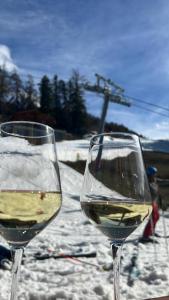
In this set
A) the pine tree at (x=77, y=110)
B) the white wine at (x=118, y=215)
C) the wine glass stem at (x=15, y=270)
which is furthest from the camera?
the pine tree at (x=77, y=110)

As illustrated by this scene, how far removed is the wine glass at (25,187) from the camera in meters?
0.87

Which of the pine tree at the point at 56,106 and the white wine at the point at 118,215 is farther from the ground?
the white wine at the point at 118,215

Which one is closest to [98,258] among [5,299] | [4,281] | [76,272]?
[76,272]

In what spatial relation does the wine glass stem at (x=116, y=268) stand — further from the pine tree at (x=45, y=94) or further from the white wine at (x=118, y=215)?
the pine tree at (x=45, y=94)

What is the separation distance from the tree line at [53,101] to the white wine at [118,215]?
171ft

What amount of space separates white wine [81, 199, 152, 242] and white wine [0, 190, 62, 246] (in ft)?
0.40

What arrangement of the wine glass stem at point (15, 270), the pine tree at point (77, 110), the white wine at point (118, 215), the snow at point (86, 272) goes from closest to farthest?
the wine glass stem at point (15, 270)
the white wine at point (118, 215)
the snow at point (86, 272)
the pine tree at point (77, 110)

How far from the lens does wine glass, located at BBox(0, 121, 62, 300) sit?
870 mm

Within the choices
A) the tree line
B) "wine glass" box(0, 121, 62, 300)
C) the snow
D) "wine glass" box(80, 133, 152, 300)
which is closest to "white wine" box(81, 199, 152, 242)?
"wine glass" box(80, 133, 152, 300)

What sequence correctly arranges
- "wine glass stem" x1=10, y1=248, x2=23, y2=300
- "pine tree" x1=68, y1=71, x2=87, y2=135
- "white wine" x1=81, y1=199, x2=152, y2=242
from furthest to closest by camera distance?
1. "pine tree" x1=68, y1=71, x2=87, y2=135
2. "white wine" x1=81, y1=199, x2=152, y2=242
3. "wine glass stem" x1=10, y1=248, x2=23, y2=300

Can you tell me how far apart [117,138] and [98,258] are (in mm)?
5258

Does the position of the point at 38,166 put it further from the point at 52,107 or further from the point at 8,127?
the point at 52,107

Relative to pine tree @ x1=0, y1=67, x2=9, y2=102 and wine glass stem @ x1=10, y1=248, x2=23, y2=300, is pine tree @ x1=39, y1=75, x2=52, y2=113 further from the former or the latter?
wine glass stem @ x1=10, y1=248, x2=23, y2=300

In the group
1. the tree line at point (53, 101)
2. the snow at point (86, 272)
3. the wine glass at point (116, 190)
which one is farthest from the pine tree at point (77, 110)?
the wine glass at point (116, 190)
